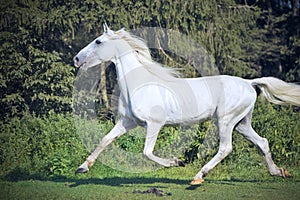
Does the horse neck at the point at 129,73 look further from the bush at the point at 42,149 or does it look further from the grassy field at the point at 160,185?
the bush at the point at 42,149

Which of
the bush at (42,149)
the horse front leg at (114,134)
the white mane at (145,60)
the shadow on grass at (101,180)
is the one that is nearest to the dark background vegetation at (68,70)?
the bush at (42,149)

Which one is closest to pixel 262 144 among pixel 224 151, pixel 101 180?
pixel 224 151

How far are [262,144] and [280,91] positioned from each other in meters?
0.83

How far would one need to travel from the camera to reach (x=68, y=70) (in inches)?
521

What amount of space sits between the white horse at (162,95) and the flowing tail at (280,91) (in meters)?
0.06

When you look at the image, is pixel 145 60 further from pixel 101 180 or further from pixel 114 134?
pixel 101 180

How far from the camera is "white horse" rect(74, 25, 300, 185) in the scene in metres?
7.46

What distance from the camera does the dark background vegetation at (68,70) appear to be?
989 cm

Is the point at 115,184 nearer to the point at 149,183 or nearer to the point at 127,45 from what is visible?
the point at 149,183

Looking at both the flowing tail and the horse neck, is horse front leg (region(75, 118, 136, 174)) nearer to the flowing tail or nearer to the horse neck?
the horse neck

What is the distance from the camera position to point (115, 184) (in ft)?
26.1

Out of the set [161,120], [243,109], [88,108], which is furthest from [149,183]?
[88,108]

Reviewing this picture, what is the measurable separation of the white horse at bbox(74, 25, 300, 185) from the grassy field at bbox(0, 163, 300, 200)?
0.42 meters

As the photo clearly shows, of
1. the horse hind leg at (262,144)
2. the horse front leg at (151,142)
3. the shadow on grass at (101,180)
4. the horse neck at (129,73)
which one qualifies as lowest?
the shadow on grass at (101,180)
